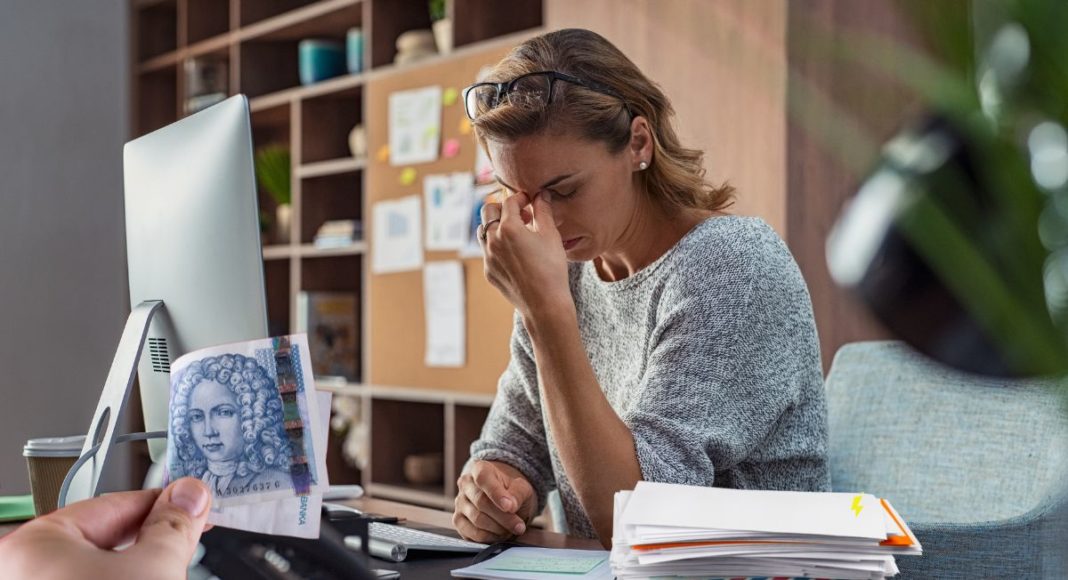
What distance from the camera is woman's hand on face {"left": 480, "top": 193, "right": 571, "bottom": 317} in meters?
1.28

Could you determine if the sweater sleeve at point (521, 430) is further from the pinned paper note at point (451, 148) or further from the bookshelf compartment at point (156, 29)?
the bookshelf compartment at point (156, 29)

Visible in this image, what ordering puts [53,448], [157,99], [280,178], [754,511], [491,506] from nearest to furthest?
1. [754,511]
2. [53,448]
3. [491,506]
4. [280,178]
5. [157,99]

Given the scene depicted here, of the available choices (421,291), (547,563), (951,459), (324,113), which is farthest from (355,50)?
(547,563)

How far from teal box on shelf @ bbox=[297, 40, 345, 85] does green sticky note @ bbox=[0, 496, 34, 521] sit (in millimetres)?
2726

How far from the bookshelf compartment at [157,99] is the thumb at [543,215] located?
3801 millimetres

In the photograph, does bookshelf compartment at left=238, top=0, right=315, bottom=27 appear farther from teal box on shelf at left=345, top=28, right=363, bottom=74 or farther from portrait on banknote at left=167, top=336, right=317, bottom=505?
portrait on banknote at left=167, top=336, right=317, bottom=505

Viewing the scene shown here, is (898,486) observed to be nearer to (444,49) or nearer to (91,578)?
(91,578)

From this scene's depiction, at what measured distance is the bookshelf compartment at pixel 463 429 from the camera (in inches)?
130

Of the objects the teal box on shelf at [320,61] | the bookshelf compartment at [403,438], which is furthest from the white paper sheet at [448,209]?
the teal box on shelf at [320,61]

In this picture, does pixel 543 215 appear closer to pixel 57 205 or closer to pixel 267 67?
pixel 57 205

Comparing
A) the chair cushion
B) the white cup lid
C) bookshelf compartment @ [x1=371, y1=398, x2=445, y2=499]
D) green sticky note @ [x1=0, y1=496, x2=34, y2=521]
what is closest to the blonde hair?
the chair cushion

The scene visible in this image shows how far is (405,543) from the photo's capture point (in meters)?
1.10

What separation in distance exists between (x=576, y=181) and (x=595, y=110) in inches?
3.9

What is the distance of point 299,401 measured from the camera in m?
0.77
